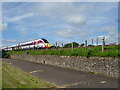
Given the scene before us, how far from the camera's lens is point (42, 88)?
26.3 feet

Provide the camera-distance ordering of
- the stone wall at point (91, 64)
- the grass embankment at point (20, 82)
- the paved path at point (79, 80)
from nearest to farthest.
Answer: the grass embankment at point (20, 82) < the paved path at point (79, 80) < the stone wall at point (91, 64)

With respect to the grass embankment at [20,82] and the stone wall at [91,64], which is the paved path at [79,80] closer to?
the stone wall at [91,64]

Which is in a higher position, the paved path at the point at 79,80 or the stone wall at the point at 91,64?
the stone wall at the point at 91,64

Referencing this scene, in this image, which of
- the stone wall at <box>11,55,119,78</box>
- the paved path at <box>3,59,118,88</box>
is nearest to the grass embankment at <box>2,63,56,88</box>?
the paved path at <box>3,59,118,88</box>

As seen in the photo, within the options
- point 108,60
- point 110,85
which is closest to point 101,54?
point 108,60

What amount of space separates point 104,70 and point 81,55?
3531mm

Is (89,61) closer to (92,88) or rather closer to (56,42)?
(92,88)

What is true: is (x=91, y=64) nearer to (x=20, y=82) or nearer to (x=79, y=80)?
(x=79, y=80)

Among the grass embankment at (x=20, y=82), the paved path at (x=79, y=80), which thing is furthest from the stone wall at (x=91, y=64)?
the grass embankment at (x=20, y=82)

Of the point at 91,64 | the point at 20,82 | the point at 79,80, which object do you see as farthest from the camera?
the point at 91,64

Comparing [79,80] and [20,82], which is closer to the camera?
[20,82]

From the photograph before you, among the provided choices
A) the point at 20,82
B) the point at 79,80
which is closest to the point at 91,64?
the point at 79,80

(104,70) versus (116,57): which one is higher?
(116,57)

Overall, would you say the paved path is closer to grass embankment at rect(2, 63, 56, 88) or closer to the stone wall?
the stone wall
